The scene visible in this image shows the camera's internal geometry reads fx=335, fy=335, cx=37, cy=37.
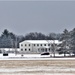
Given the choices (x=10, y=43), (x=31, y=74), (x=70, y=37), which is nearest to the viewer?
(x=31, y=74)

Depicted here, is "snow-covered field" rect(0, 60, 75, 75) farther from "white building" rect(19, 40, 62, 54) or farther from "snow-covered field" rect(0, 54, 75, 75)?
"white building" rect(19, 40, 62, 54)

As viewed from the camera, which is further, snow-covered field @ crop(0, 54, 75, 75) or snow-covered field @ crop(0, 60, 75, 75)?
snow-covered field @ crop(0, 54, 75, 75)

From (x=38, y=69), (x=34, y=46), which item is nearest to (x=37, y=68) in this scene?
(x=38, y=69)

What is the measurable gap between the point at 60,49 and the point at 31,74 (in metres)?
59.4

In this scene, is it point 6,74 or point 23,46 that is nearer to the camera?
point 6,74

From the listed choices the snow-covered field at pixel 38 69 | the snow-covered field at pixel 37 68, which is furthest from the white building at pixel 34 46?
the snow-covered field at pixel 38 69

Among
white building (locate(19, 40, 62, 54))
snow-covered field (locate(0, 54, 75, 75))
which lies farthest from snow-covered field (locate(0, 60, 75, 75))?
white building (locate(19, 40, 62, 54))

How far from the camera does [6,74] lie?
29.8 meters

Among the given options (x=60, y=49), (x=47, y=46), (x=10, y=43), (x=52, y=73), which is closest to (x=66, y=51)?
(x=60, y=49)

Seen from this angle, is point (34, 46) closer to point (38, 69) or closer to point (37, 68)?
point (37, 68)

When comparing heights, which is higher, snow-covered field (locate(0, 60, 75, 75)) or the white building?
the white building

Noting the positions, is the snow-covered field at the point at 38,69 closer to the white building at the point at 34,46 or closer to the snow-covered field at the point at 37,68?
the snow-covered field at the point at 37,68

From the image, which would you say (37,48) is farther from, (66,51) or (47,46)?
(66,51)

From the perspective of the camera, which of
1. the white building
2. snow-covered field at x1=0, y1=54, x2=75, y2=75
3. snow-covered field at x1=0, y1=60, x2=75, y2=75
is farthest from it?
the white building
